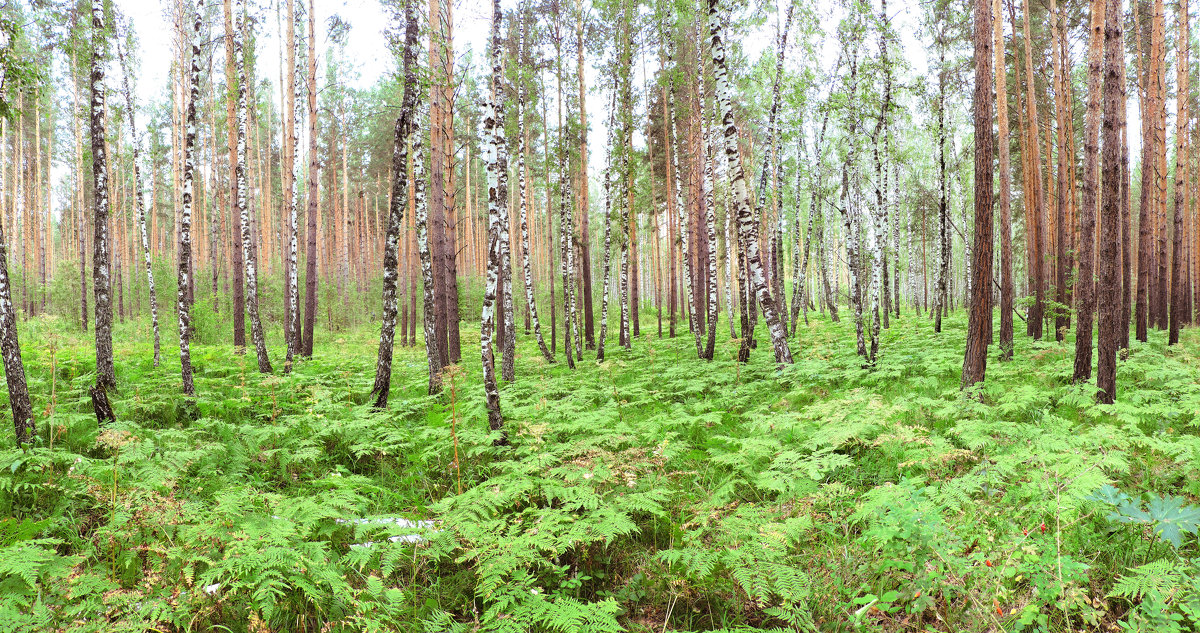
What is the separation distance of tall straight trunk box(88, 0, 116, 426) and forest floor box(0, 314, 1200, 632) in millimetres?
437

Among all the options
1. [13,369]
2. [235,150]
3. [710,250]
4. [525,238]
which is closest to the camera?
[13,369]

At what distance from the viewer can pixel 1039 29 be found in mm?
15836

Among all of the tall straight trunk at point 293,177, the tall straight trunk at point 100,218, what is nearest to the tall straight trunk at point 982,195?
the tall straight trunk at point 100,218

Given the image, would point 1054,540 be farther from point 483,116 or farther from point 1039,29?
point 1039,29

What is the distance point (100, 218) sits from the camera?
805 cm

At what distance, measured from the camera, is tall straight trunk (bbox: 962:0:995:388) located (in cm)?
704

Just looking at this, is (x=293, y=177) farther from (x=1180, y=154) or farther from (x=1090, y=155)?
(x=1180, y=154)

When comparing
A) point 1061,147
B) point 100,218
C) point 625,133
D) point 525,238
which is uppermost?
point 625,133

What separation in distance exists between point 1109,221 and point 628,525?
7472mm

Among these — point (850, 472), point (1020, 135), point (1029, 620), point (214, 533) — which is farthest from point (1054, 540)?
point (1020, 135)

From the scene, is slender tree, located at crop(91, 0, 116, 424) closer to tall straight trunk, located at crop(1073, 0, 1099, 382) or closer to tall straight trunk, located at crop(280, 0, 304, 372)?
tall straight trunk, located at crop(280, 0, 304, 372)

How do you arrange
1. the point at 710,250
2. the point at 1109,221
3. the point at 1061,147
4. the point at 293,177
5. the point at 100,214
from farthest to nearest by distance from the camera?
1. the point at 293,177
2. the point at 710,250
3. the point at 1061,147
4. the point at 100,214
5. the point at 1109,221

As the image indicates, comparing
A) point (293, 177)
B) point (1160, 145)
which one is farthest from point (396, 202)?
point (1160, 145)

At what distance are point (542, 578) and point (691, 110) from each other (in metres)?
13.9
